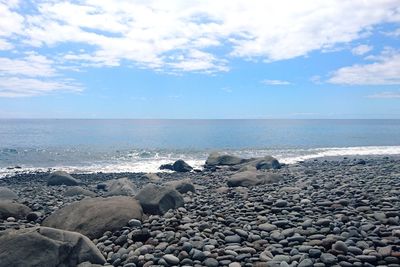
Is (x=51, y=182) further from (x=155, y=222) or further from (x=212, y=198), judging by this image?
(x=155, y=222)

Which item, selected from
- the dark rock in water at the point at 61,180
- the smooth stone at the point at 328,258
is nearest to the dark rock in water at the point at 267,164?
the dark rock in water at the point at 61,180

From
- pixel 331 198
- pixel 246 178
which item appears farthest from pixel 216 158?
pixel 331 198

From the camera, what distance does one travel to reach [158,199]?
9844 millimetres

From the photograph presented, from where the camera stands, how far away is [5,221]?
9875mm

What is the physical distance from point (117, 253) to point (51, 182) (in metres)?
16.8

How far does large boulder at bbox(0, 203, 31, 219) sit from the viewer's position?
34.0 ft

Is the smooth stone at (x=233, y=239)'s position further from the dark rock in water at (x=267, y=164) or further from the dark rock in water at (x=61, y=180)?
the dark rock in water at (x=267, y=164)

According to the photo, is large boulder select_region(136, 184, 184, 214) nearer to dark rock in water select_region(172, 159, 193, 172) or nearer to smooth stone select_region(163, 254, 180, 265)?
smooth stone select_region(163, 254, 180, 265)

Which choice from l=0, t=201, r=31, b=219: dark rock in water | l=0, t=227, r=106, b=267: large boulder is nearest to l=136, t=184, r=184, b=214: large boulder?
l=0, t=227, r=106, b=267: large boulder

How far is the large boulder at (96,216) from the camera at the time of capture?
27.7 feet

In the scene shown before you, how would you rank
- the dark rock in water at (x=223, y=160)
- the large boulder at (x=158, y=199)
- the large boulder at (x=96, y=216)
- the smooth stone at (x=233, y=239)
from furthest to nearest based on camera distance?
the dark rock in water at (x=223, y=160)
the large boulder at (x=158, y=199)
the large boulder at (x=96, y=216)
the smooth stone at (x=233, y=239)

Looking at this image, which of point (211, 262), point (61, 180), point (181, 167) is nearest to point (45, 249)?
point (211, 262)

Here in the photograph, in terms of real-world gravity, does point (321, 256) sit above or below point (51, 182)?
above

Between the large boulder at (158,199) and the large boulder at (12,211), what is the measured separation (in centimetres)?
349
